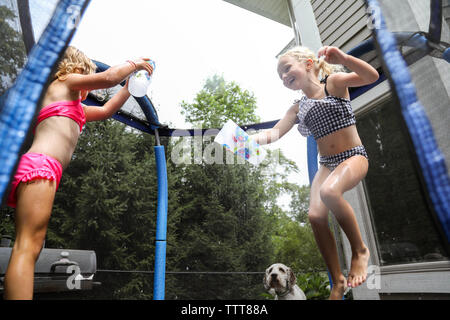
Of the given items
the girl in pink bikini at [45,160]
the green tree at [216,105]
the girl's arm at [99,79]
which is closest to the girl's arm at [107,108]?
the girl in pink bikini at [45,160]

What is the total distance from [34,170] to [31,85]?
0.26 meters

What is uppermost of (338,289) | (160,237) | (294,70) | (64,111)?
(294,70)

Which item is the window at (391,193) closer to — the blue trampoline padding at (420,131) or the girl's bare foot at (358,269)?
the girl's bare foot at (358,269)

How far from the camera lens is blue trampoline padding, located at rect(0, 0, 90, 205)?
53 cm

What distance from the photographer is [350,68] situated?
98 cm

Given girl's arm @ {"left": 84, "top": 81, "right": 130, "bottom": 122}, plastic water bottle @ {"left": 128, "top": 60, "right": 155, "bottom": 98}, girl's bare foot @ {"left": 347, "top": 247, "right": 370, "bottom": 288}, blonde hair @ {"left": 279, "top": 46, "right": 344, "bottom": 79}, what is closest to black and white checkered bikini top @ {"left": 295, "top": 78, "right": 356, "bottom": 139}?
blonde hair @ {"left": 279, "top": 46, "right": 344, "bottom": 79}

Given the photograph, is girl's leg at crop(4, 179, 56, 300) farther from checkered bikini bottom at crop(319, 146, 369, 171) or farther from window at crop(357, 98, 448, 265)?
window at crop(357, 98, 448, 265)

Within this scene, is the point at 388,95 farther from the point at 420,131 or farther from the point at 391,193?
the point at 420,131

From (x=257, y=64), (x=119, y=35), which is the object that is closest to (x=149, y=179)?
(x=257, y=64)

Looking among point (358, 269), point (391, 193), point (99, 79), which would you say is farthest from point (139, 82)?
point (391, 193)

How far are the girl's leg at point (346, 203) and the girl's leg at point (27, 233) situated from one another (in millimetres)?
855

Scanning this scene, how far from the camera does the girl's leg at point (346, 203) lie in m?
0.93

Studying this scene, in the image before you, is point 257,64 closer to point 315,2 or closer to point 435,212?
point 315,2

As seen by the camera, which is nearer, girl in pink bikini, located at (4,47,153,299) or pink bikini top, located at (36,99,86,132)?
girl in pink bikini, located at (4,47,153,299)
